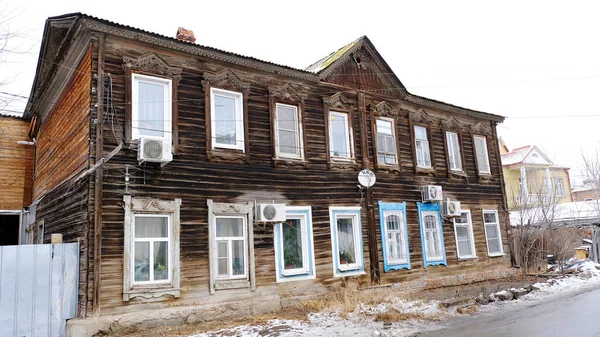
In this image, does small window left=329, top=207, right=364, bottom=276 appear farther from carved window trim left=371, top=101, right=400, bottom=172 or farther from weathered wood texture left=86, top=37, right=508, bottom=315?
carved window trim left=371, top=101, right=400, bottom=172

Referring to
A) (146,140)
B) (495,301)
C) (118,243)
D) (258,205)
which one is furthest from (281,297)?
(495,301)

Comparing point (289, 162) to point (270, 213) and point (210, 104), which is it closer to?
point (270, 213)

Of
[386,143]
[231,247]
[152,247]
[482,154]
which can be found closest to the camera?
[152,247]

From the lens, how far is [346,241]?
13609 millimetres

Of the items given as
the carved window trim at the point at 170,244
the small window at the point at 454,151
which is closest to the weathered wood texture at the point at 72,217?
the carved window trim at the point at 170,244

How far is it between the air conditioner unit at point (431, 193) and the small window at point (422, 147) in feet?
3.46

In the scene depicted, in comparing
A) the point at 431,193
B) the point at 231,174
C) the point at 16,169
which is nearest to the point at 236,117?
the point at 231,174

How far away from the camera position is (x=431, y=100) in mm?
16938

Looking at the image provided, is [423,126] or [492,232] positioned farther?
[492,232]

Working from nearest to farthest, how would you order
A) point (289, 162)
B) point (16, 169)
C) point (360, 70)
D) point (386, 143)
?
point (289, 162), point (360, 70), point (386, 143), point (16, 169)

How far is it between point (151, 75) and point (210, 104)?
1600 millimetres

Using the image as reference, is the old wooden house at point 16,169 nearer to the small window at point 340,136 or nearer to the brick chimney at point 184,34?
the brick chimney at point 184,34

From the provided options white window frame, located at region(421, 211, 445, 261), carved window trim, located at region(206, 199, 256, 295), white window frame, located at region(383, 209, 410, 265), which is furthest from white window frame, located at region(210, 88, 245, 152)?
white window frame, located at region(421, 211, 445, 261)

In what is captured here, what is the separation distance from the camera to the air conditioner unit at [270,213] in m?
11.4
